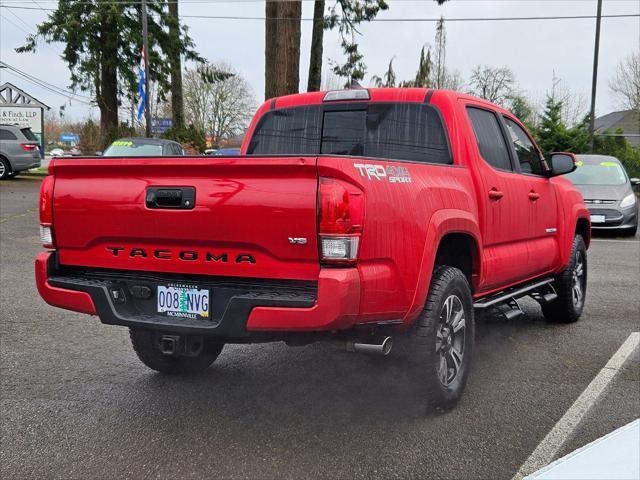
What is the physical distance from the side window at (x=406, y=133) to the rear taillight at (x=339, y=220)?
1549 mm

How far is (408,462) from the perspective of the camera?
10.6 feet

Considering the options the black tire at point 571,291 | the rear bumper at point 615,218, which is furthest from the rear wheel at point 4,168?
the black tire at point 571,291

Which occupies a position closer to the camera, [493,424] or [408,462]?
[408,462]

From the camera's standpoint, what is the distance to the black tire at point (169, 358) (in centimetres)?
441

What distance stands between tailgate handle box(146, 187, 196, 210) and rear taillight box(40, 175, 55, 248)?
0.67 metres

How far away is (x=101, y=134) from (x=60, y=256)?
2781 cm

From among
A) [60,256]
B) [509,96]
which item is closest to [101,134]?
[60,256]

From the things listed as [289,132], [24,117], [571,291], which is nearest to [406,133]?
[289,132]

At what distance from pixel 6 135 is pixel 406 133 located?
69.1 ft

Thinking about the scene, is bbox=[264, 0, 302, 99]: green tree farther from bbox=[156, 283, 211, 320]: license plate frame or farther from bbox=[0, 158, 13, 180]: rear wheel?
bbox=[0, 158, 13, 180]: rear wheel

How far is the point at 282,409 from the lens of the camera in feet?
13.0

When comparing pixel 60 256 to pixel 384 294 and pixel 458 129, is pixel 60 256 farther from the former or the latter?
pixel 458 129

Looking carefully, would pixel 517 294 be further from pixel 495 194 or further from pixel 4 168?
pixel 4 168

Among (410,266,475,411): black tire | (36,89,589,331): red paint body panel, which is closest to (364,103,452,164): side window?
(36,89,589,331): red paint body panel
